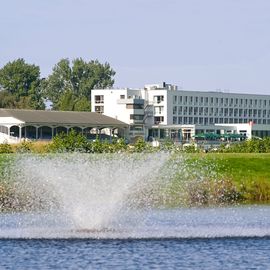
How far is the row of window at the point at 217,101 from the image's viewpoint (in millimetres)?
185500

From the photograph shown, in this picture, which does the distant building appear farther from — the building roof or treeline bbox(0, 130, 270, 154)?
treeline bbox(0, 130, 270, 154)

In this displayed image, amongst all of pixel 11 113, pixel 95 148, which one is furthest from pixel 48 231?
pixel 11 113

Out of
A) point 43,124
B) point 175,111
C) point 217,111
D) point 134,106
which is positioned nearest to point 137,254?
point 43,124

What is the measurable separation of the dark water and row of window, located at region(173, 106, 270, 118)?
499 ft

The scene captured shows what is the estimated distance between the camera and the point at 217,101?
624ft

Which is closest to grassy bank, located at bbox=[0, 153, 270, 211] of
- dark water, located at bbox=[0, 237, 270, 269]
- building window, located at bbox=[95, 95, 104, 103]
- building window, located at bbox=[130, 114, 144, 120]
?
dark water, located at bbox=[0, 237, 270, 269]

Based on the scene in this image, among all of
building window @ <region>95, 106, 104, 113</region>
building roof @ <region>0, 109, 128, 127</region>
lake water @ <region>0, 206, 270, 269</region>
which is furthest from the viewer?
building window @ <region>95, 106, 104, 113</region>

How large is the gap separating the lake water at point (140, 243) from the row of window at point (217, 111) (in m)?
143

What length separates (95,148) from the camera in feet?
254

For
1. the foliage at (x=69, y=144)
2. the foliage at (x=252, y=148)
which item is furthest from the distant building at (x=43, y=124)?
the foliage at (x=252, y=148)

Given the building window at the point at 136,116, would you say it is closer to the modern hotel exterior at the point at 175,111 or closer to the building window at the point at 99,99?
the modern hotel exterior at the point at 175,111

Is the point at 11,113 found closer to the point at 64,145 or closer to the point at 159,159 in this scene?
the point at 64,145

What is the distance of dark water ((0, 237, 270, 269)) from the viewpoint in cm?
2711

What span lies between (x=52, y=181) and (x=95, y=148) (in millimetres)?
39881
